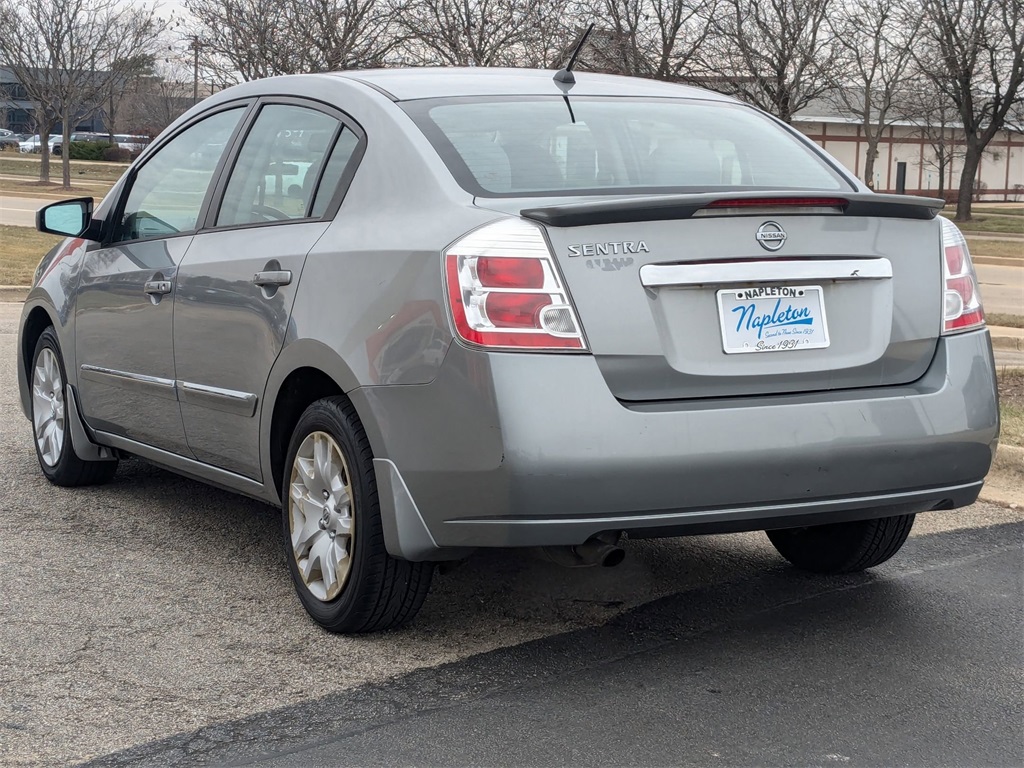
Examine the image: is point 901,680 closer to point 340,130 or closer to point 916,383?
point 916,383

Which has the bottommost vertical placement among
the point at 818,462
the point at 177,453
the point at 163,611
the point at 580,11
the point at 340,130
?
the point at 163,611

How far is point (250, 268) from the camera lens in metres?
4.34

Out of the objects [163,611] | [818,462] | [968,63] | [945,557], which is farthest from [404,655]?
[968,63]

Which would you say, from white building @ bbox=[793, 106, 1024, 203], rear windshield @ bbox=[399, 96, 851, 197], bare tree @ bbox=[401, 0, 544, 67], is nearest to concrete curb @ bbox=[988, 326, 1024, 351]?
rear windshield @ bbox=[399, 96, 851, 197]

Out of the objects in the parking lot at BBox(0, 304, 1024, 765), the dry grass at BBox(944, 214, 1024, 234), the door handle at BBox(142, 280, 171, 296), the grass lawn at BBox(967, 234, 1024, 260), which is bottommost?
the parking lot at BBox(0, 304, 1024, 765)

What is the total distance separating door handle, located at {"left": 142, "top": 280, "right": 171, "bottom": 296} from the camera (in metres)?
4.84

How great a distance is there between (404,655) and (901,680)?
137 centimetres

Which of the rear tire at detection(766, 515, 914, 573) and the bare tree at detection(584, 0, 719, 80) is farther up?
the bare tree at detection(584, 0, 719, 80)

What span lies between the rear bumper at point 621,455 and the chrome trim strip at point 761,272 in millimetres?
301

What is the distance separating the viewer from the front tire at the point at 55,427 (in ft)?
19.2

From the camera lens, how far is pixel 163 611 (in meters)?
4.24

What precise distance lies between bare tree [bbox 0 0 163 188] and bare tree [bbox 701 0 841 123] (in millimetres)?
19462

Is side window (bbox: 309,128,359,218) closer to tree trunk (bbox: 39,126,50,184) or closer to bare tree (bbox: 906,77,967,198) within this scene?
bare tree (bbox: 906,77,967,198)

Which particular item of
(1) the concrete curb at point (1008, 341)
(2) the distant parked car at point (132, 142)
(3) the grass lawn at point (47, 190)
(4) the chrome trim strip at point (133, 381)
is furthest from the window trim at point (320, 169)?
(2) the distant parked car at point (132, 142)
